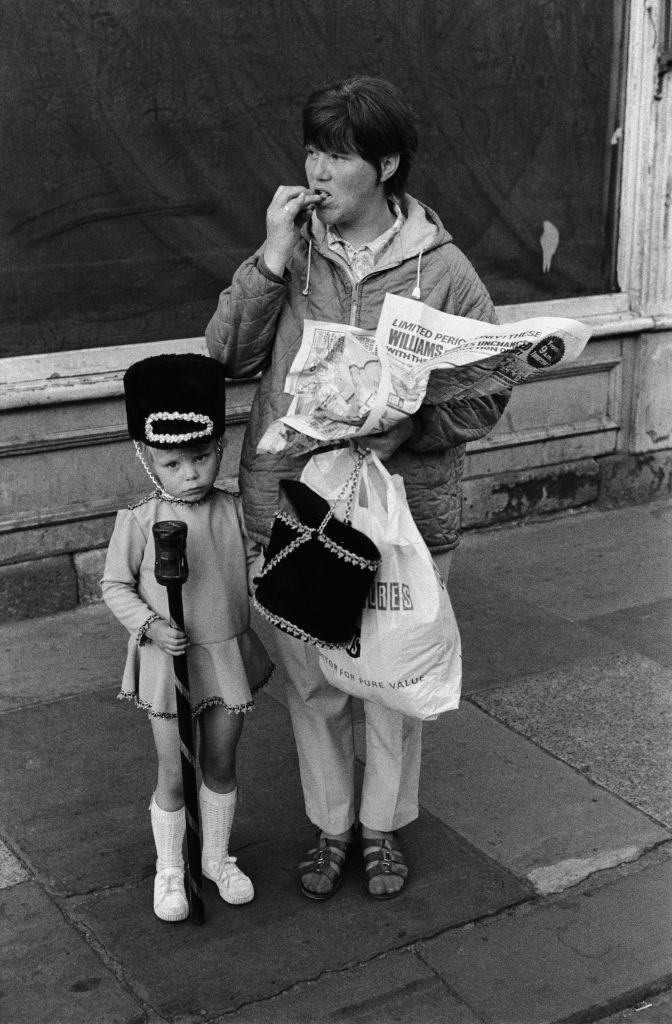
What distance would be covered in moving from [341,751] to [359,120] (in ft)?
5.47

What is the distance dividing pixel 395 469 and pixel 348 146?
0.82m

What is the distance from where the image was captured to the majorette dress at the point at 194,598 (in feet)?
11.0

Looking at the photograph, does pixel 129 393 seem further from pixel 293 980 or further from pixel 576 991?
pixel 576 991

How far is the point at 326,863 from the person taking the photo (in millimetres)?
3705

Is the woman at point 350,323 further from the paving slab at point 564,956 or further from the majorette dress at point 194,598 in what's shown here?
the paving slab at point 564,956

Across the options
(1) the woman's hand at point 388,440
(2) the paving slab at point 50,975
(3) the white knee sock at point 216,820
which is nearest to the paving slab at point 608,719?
(3) the white knee sock at point 216,820

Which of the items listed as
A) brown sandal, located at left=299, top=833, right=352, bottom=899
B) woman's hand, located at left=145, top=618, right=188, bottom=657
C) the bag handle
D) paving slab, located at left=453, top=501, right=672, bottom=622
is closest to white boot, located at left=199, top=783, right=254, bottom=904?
brown sandal, located at left=299, top=833, right=352, bottom=899

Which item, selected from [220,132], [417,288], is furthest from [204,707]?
[220,132]

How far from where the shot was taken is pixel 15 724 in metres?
4.64

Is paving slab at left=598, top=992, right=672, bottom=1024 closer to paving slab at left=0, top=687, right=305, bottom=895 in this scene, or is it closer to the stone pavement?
the stone pavement

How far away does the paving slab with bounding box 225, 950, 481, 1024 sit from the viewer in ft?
10.5

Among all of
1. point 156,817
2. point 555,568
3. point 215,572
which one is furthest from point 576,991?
point 555,568

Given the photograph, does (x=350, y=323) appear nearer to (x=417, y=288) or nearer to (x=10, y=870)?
(x=417, y=288)

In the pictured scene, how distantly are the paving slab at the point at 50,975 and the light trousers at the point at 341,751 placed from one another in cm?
74
